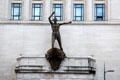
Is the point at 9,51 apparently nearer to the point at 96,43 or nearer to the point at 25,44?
the point at 25,44

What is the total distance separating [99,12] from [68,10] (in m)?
4.05

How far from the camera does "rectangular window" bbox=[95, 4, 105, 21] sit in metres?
51.9

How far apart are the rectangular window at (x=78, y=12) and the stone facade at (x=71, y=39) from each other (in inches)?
34.0

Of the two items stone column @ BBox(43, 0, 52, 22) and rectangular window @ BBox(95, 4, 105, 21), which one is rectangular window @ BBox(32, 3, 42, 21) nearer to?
stone column @ BBox(43, 0, 52, 22)

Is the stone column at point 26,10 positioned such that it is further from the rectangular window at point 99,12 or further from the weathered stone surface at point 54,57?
the weathered stone surface at point 54,57

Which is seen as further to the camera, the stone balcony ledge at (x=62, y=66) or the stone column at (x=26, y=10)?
the stone column at (x=26, y=10)

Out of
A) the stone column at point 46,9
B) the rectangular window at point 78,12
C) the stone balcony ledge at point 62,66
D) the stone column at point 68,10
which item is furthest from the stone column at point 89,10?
the stone balcony ledge at point 62,66

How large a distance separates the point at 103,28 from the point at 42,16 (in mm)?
8063

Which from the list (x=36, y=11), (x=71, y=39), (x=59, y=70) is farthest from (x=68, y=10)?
(x=59, y=70)

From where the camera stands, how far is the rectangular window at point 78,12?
52.1 metres

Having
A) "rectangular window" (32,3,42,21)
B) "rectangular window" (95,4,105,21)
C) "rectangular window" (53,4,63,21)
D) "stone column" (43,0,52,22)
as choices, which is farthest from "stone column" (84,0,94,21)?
"rectangular window" (32,3,42,21)

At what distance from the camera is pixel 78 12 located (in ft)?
171

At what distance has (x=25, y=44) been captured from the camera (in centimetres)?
5047

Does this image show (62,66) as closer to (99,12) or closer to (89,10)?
(89,10)
